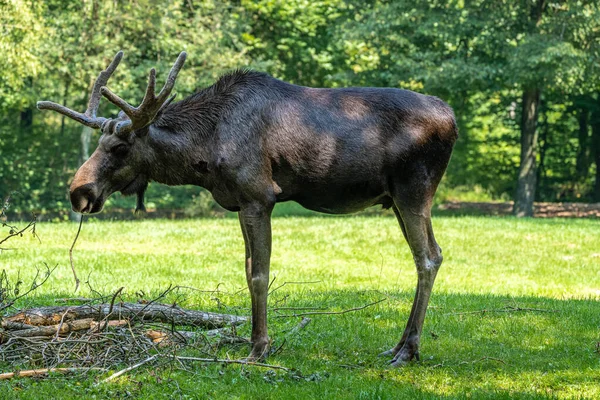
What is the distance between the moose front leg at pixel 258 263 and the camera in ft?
24.6

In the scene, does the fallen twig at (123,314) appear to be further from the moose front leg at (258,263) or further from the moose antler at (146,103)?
the moose antler at (146,103)

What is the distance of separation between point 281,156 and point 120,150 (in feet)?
4.79

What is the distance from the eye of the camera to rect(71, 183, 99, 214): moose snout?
7652 mm

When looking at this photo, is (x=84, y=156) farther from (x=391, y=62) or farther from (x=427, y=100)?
(x=427, y=100)

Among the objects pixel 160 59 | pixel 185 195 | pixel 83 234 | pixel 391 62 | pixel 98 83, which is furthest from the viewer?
pixel 185 195

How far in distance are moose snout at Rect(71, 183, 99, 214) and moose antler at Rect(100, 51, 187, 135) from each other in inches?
21.5

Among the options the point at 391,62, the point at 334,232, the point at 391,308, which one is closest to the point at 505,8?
the point at 391,62

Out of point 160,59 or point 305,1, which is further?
point 305,1

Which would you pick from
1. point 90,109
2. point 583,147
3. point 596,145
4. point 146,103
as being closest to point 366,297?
point 90,109

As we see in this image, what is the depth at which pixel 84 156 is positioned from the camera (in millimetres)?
25672

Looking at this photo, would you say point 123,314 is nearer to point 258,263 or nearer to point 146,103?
point 258,263

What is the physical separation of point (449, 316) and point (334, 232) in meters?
10.6

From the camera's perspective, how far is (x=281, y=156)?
7.62 metres

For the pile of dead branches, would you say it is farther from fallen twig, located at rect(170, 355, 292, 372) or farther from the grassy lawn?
the grassy lawn
